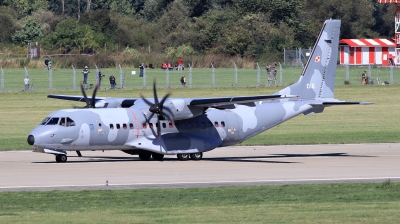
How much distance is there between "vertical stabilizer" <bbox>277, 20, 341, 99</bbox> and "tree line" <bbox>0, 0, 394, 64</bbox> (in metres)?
51.2

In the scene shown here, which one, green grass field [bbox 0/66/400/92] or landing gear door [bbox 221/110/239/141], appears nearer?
landing gear door [bbox 221/110/239/141]

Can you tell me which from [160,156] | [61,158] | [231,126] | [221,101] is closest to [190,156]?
[160,156]

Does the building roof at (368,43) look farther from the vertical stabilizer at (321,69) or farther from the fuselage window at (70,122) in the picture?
the fuselage window at (70,122)

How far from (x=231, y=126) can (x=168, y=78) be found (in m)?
36.5

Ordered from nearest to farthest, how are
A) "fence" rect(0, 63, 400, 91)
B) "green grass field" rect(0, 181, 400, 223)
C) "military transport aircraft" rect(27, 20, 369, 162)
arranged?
"green grass field" rect(0, 181, 400, 223), "military transport aircraft" rect(27, 20, 369, 162), "fence" rect(0, 63, 400, 91)

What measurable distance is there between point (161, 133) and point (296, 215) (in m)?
14.2

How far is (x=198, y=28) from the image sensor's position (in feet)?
315

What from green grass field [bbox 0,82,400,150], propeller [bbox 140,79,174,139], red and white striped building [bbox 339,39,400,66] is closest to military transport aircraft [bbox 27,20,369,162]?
propeller [bbox 140,79,174,139]

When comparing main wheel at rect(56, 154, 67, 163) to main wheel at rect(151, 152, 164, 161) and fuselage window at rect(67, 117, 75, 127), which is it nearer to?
fuselage window at rect(67, 117, 75, 127)

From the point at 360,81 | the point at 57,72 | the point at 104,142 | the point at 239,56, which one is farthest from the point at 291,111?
the point at 239,56

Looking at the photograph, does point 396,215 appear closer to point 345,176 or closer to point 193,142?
point 345,176

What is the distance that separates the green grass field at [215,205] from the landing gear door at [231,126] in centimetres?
1007

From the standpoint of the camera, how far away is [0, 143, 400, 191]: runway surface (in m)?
24.5

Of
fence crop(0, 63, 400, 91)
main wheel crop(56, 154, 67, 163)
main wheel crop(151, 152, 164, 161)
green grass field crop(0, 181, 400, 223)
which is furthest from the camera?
fence crop(0, 63, 400, 91)
